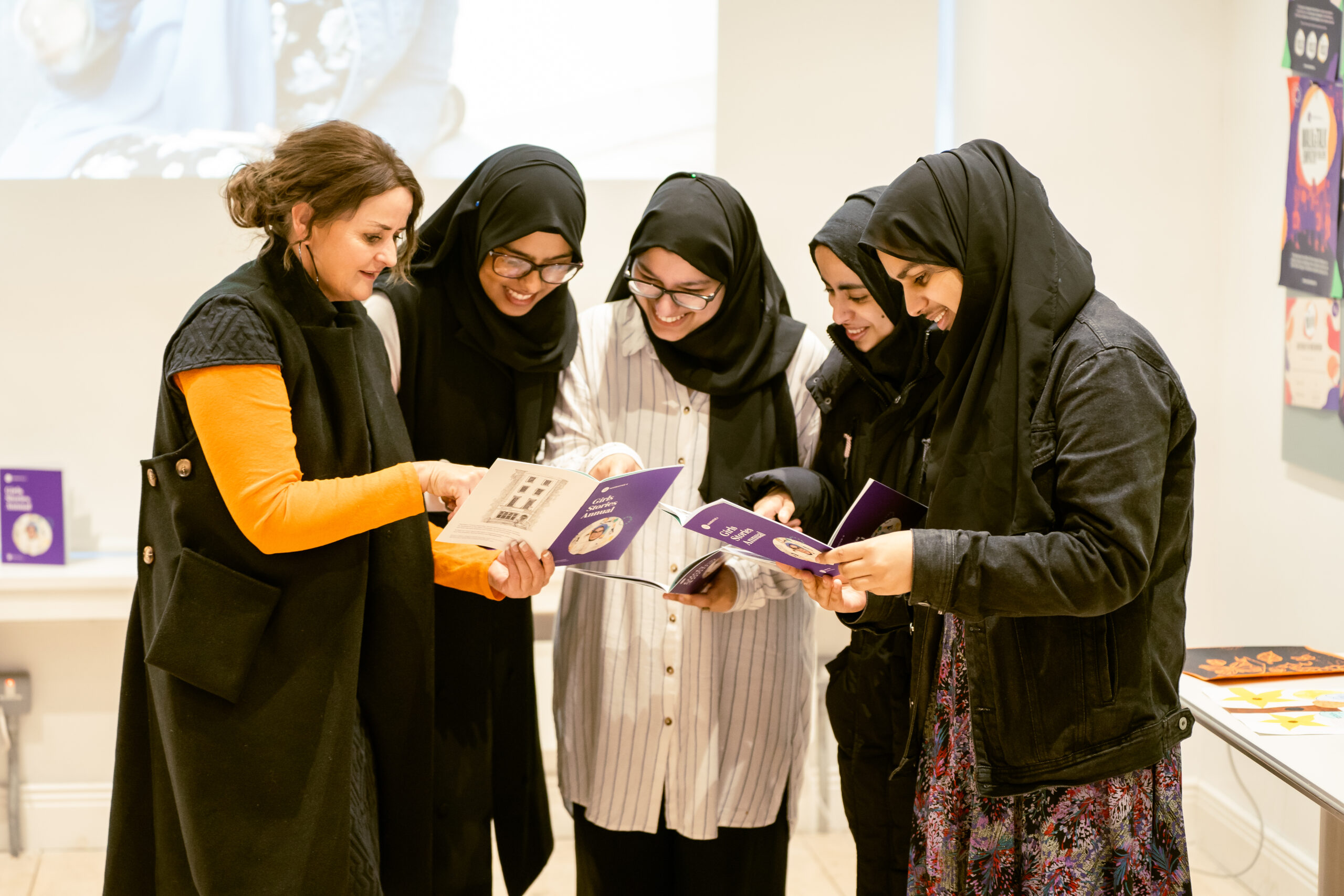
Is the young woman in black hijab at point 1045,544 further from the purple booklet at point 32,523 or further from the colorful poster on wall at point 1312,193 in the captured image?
the purple booklet at point 32,523

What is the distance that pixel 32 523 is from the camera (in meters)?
2.99

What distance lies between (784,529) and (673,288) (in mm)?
692

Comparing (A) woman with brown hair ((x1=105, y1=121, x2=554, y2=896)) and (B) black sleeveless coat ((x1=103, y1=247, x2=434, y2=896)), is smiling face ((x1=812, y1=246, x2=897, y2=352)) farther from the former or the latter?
(B) black sleeveless coat ((x1=103, y1=247, x2=434, y2=896))

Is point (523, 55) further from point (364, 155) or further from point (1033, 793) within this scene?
point (1033, 793)

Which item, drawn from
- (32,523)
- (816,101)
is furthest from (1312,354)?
(32,523)

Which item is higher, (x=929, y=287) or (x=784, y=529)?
(x=929, y=287)

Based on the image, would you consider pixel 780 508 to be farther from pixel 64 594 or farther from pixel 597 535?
pixel 64 594

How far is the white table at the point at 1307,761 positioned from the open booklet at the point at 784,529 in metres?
0.56

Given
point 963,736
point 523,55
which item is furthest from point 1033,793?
point 523,55

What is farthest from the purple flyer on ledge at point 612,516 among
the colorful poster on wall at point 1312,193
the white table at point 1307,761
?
the colorful poster on wall at point 1312,193

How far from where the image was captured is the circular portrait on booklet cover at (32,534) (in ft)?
9.79

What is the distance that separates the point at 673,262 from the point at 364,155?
616 millimetres

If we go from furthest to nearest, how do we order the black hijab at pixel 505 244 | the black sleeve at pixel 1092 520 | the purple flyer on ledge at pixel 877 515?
the black hijab at pixel 505 244, the purple flyer on ledge at pixel 877 515, the black sleeve at pixel 1092 520

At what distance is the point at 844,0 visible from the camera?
119 inches
